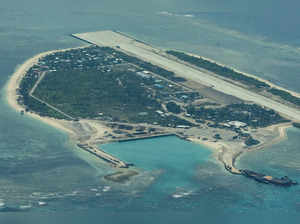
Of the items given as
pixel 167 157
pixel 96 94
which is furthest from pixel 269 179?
pixel 96 94

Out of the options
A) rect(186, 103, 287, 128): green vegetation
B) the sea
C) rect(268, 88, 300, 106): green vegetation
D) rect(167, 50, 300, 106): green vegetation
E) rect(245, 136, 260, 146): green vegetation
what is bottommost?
the sea

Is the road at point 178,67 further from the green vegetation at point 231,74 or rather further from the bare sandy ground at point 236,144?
the bare sandy ground at point 236,144

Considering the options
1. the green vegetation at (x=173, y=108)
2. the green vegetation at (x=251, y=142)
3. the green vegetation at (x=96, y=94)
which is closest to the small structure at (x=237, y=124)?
the green vegetation at (x=251, y=142)

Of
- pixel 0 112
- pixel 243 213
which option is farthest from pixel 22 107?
pixel 243 213

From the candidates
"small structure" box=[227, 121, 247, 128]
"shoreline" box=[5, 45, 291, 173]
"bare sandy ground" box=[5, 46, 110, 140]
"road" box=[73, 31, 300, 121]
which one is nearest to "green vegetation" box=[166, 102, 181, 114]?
"small structure" box=[227, 121, 247, 128]

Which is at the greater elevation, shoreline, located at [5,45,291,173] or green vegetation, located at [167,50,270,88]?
green vegetation, located at [167,50,270,88]

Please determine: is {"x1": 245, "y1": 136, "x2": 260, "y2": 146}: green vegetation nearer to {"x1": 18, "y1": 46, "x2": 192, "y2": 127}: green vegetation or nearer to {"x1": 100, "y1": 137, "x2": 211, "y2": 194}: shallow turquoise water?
{"x1": 100, "y1": 137, "x2": 211, "y2": 194}: shallow turquoise water
